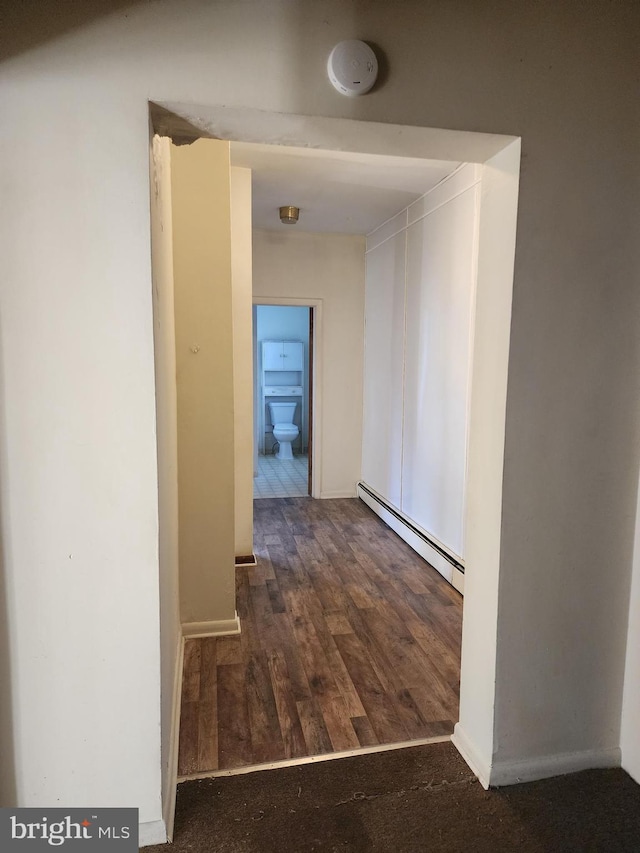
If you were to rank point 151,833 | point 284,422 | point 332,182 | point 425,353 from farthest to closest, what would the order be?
point 284,422 → point 425,353 → point 332,182 → point 151,833

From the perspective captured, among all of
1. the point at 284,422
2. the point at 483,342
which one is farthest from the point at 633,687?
the point at 284,422

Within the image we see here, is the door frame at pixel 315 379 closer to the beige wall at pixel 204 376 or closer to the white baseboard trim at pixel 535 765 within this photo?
the beige wall at pixel 204 376

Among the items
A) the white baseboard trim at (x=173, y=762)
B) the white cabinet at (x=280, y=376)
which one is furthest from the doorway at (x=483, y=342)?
the white cabinet at (x=280, y=376)

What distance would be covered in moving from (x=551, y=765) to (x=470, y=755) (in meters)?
0.26

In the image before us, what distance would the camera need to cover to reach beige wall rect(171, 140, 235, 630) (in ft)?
7.86

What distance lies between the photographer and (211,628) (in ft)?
8.66

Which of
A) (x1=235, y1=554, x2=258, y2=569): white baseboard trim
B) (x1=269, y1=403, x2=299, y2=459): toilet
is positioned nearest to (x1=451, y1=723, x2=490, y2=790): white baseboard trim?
(x1=235, y1=554, x2=258, y2=569): white baseboard trim

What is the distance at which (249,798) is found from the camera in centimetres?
163

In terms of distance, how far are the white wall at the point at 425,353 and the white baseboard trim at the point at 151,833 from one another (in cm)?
223

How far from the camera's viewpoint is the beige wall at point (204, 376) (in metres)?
2.39

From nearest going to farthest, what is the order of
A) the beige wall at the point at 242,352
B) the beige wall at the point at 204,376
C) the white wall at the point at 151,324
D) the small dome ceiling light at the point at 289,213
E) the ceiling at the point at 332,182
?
1. the white wall at the point at 151,324
2. the beige wall at the point at 204,376
3. the ceiling at the point at 332,182
4. the beige wall at the point at 242,352
5. the small dome ceiling light at the point at 289,213

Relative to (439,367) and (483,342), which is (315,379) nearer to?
(439,367)

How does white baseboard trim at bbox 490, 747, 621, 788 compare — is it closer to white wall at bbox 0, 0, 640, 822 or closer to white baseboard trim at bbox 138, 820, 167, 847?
white wall at bbox 0, 0, 640, 822

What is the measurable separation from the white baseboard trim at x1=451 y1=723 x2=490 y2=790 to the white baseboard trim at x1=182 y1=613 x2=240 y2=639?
121 centimetres
